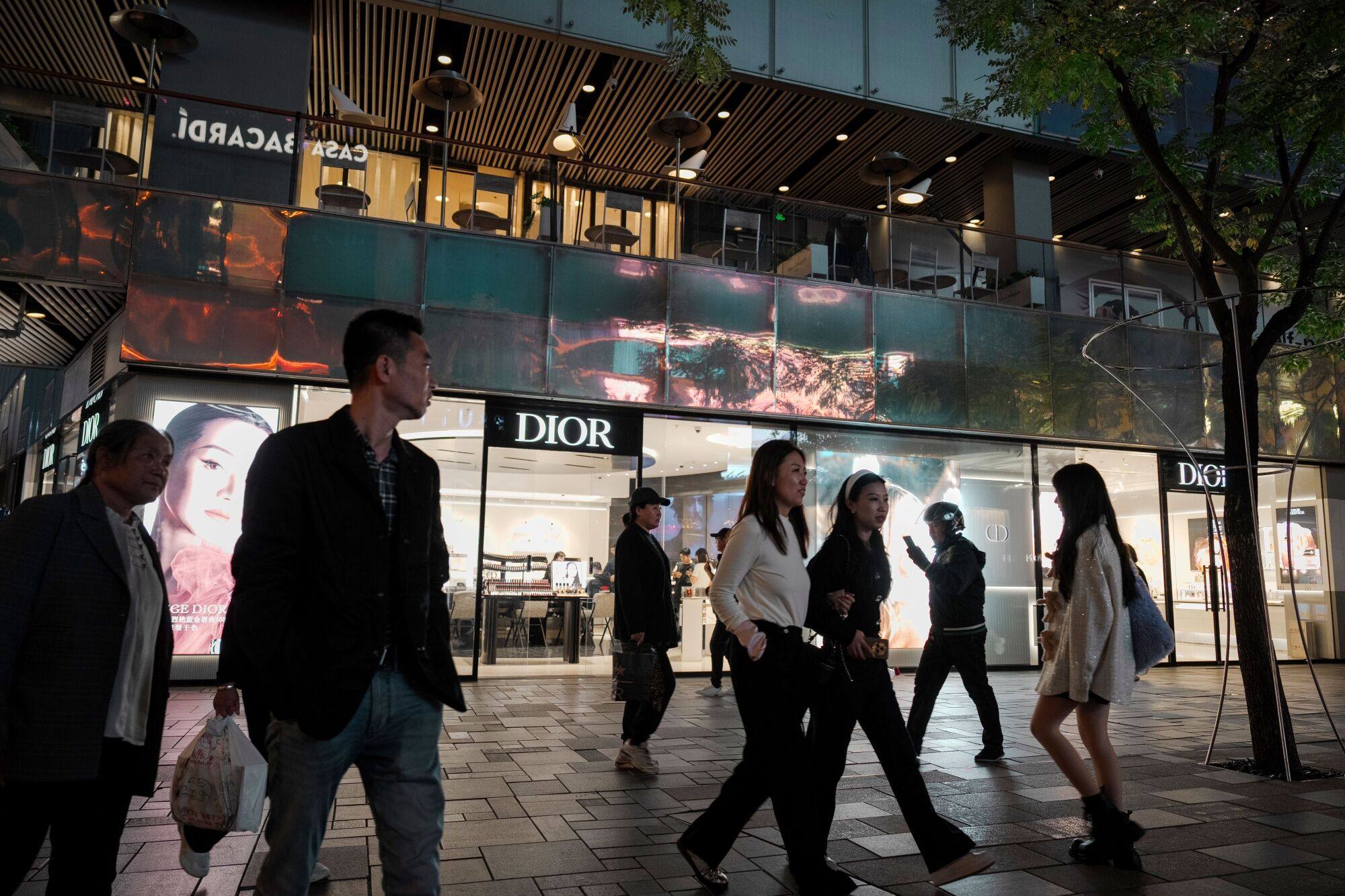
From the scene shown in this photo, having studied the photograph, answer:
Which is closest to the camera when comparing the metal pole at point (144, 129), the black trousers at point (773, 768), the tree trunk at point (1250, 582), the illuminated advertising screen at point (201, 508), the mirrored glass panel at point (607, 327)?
the black trousers at point (773, 768)

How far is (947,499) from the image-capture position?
12.4m

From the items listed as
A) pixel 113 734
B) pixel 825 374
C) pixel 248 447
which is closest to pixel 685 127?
pixel 825 374

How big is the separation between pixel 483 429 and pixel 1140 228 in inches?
268

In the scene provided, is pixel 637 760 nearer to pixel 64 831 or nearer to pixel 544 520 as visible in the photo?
pixel 64 831

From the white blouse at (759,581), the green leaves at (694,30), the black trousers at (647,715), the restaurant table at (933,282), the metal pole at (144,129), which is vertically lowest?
the black trousers at (647,715)

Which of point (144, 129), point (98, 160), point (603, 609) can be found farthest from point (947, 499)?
point (98, 160)

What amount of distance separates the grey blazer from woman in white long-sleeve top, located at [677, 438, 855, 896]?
1898 mm

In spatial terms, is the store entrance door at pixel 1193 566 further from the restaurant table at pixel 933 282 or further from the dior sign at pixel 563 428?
the dior sign at pixel 563 428

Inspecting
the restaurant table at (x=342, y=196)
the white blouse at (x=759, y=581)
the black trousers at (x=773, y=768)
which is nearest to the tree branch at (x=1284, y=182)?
the white blouse at (x=759, y=581)

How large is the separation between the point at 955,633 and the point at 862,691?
287 centimetres

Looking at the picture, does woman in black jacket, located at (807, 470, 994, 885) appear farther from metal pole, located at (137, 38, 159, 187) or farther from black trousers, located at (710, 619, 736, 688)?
metal pole, located at (137, 38, 159, 187)

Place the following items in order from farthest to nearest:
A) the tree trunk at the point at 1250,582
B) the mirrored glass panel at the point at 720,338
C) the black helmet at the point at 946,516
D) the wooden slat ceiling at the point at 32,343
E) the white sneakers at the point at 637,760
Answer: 1. the mirrored glass panel at the point at 720,338
2. the wooden slat ceiling at the point at 32,343
3. the black helmet at the point at 946,516
4. the tree trunk at the point at 1250,582
5. the white sneakers at the point at 637,760

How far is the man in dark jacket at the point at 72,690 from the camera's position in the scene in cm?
239

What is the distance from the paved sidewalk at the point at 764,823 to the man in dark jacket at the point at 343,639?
5.07ft
